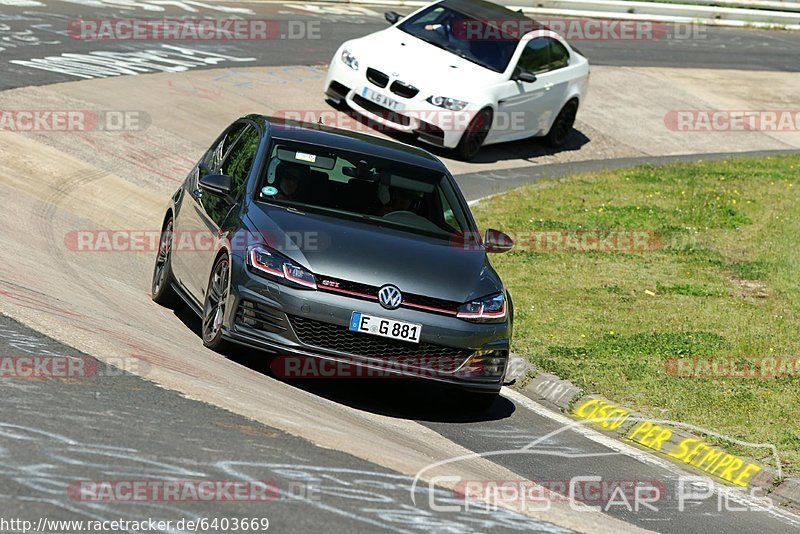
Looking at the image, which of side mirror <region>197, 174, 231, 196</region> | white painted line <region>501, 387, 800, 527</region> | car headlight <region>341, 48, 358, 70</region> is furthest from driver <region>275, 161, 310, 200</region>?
car headlight <region>341, 48, 358, 70</region>

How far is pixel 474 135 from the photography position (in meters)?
18.8

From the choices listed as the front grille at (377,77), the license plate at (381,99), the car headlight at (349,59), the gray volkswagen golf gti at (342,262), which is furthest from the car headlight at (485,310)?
the car headlight at (349,59)

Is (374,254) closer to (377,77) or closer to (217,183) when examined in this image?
(217,183)

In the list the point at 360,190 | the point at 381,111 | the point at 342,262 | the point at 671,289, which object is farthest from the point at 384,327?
the point at 381,111

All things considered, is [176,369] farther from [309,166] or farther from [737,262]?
[737,262]

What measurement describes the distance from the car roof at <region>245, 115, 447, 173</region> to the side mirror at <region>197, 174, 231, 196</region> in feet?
2.12

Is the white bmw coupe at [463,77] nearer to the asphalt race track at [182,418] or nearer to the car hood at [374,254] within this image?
the asphalt race track at [182,418]

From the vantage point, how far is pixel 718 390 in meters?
10.5

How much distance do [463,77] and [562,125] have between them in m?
2.83

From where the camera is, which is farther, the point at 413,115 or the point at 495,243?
the point at 413,115

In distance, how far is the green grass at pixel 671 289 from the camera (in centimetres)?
1027

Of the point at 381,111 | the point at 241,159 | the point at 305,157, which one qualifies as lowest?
the point at 381,111

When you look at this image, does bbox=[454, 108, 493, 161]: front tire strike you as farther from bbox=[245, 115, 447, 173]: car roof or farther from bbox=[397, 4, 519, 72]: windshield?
bbox=[245, 115, 447, 173]: car roof

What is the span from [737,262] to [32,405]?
9.88 metres
